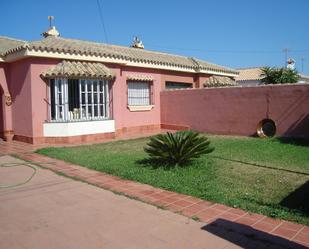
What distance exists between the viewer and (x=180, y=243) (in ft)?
14.0

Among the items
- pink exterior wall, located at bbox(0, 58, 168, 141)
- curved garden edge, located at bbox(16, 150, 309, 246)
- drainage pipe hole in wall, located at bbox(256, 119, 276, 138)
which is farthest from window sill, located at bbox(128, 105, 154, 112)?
curved garden edge, located at bbox(16, 150, 309, 246)

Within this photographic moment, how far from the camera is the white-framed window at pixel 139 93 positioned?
55.1ft

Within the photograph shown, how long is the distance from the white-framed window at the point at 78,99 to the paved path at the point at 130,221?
641 centimetres

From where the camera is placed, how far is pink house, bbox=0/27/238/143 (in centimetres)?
1269

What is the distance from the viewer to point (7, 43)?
1588 centimetres

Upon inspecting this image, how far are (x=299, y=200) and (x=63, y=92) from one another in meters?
9.57

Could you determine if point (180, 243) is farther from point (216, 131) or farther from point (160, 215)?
point (216, 131)

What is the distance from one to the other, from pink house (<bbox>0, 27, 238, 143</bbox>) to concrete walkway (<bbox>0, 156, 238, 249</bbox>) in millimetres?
6541

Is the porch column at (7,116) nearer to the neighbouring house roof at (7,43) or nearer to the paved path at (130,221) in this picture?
the neighbouring house roof at (7,43)

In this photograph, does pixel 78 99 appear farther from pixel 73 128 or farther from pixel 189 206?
pixel 189 206

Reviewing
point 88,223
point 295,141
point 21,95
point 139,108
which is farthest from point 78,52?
point 88,223

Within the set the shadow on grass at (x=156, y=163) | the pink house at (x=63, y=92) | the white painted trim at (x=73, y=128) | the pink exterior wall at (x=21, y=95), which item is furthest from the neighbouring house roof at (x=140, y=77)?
the shadow on grass at (x=156, y=163)

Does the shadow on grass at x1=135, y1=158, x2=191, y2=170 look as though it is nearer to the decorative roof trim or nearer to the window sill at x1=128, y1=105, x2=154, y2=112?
the decorative roof trim

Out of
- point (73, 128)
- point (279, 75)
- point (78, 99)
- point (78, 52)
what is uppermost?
point (78, 52)
